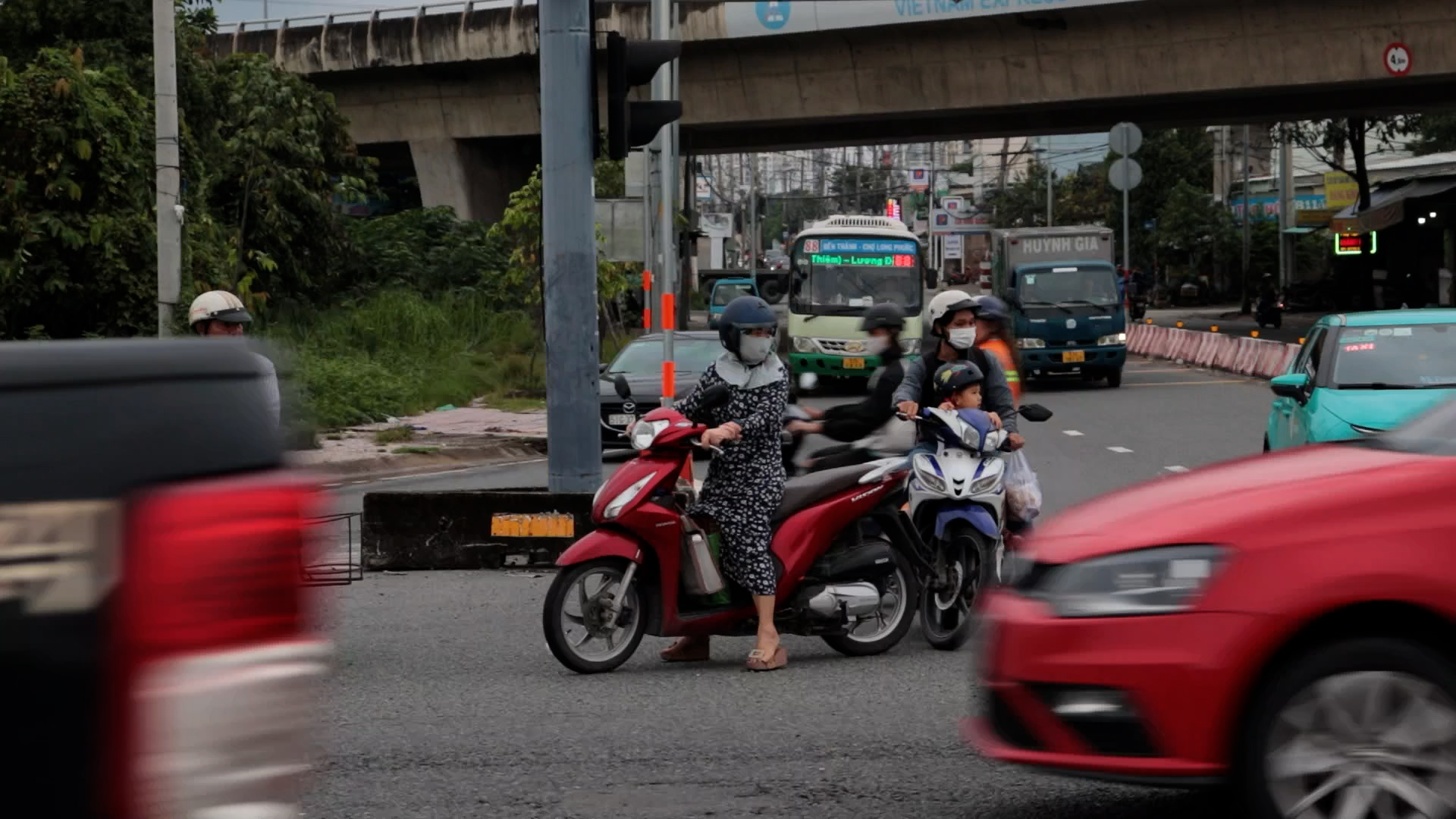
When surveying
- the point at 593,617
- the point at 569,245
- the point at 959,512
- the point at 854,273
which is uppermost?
the point at 854,273

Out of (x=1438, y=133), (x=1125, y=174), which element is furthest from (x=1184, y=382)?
(x=1438, y=133)

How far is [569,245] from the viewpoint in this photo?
11.9 m

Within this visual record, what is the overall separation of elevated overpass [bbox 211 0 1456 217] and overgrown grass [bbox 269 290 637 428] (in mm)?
6370

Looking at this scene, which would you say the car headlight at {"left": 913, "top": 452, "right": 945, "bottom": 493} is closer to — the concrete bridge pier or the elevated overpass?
the elevated overpass

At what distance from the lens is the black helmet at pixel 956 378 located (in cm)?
846

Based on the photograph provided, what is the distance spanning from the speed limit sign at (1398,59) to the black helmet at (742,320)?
28441 mm

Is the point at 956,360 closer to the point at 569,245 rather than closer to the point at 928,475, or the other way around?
the point at 928,475

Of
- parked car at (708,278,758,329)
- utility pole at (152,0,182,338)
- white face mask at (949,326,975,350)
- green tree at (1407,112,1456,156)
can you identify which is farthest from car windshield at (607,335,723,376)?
green tree at (1407,112,1456,156)

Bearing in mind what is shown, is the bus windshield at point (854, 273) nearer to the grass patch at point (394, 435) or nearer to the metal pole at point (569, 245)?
the grass patch at point (394, 435)

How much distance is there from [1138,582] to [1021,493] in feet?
13.7

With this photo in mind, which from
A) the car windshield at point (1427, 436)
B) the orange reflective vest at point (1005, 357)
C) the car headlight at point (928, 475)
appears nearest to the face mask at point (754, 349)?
the car headlight at point (928, 475)

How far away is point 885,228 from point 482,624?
24.5 metres

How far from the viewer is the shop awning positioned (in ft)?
137

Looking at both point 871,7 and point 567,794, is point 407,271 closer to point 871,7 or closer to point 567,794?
point 871,7
